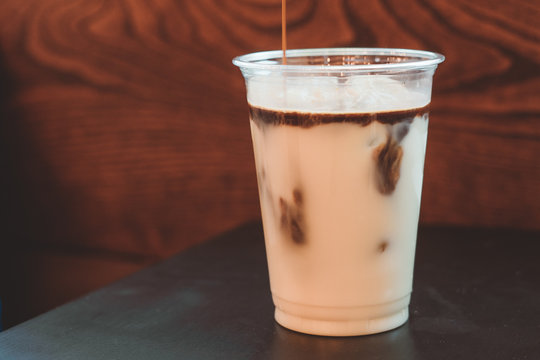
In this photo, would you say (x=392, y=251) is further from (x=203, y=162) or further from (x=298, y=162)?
(x=203, y=162)

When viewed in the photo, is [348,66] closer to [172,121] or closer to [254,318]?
[254,318]

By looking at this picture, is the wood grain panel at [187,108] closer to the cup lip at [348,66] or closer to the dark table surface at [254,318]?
the dark table surface at [254,318]

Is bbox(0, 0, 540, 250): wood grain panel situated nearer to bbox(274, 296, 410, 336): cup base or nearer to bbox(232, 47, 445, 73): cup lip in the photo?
bbox(232, 47, 445, 73): cup lip

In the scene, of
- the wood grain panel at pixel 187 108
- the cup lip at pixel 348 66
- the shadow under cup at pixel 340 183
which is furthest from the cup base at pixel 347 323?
the wood grain panel at pixel 187 108

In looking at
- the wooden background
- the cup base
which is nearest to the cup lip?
the cup base

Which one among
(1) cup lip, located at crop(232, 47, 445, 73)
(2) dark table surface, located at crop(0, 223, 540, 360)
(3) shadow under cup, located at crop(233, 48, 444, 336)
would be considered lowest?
(2) dark table surface, located at crop(0, 223, 540, 360)

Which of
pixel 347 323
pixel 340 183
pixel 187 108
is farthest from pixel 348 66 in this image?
pixel 187 108
